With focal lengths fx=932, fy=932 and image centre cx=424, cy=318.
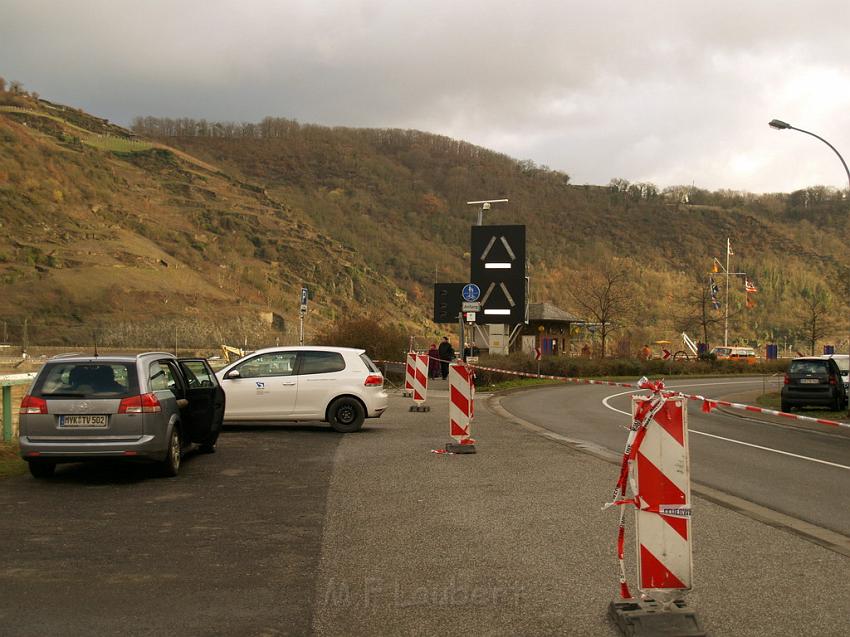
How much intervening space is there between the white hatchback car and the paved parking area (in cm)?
482

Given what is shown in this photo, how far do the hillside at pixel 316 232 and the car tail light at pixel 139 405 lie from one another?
45.6m

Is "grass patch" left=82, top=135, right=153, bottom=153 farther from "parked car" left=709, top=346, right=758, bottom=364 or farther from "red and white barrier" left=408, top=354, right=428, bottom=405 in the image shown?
"red and white barrier" left=408, top=354, right=428, bottom=405

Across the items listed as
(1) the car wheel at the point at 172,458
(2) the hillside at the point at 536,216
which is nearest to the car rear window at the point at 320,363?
(1) the car wheel at the point at 172,458

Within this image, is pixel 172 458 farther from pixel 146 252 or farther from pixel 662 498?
pixel 146 252

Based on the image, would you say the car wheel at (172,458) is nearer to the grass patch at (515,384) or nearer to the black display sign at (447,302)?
the grass patch at (515,384)

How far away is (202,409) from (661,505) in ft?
27.0

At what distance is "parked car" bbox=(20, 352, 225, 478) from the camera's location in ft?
33.8

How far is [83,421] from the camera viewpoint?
10.4 m

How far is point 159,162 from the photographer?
11575 centimetres

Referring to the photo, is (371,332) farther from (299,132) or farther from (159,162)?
(299,132)

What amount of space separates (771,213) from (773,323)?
55.6 metres

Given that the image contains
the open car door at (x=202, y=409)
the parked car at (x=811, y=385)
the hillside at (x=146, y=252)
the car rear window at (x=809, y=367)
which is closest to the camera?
the open car door at (x=202, y=409)

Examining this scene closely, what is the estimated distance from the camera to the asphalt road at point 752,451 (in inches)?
398

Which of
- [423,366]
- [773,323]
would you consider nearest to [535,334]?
[423,366]
